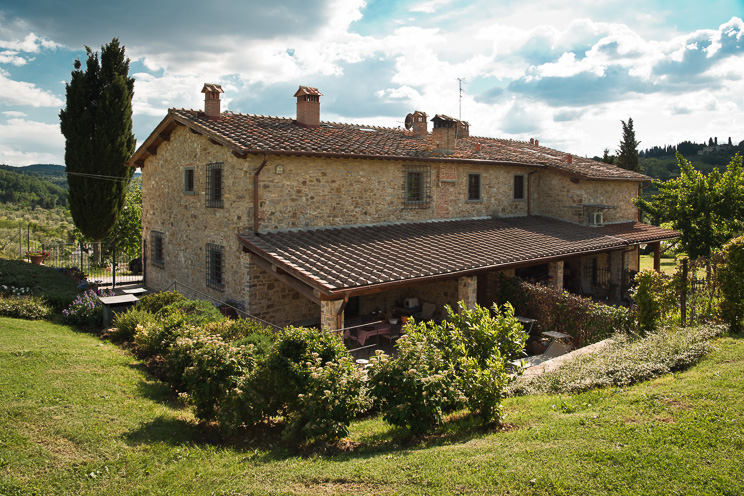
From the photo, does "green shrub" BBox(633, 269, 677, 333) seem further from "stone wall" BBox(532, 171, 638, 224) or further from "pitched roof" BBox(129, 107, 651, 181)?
"stone wall" BBox(532, 171, 638, 224)

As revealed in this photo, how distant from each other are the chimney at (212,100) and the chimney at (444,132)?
25.1ft

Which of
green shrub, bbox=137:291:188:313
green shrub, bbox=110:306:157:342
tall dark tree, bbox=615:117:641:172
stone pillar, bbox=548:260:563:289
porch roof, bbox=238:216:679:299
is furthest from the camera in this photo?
tall dark tree, bbox=615:117:641:172

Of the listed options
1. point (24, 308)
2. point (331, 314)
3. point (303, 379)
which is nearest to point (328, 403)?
point (303, 379)

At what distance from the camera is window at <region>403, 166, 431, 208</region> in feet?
53.8

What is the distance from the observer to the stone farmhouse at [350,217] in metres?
12.5

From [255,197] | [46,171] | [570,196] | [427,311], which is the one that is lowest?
[427,311]

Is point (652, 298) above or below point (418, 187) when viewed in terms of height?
below

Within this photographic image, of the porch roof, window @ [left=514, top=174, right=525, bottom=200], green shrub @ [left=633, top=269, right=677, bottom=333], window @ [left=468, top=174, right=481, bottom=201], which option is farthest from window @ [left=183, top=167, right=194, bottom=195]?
green shrub @ [left=633, top=269, right=677, bottom=333]

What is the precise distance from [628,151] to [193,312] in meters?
41.3

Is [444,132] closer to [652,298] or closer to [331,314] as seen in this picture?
[652,298]

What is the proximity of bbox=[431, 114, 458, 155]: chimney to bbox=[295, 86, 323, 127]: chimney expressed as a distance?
4448 millimetres

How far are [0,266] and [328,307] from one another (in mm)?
12618

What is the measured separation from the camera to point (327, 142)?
571 inches

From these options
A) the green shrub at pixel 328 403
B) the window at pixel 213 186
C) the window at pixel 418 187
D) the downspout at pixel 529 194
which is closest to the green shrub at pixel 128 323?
the window at pixel 213 186
